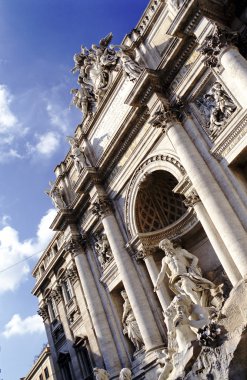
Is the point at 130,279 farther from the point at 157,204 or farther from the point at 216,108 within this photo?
the point at 216,108

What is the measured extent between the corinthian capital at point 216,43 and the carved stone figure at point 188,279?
582 cm

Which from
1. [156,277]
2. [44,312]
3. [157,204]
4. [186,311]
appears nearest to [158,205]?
[157,204]

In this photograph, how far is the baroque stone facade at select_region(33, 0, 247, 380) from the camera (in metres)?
10.4

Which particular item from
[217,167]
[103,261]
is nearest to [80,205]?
[103,261]

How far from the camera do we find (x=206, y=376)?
7105mm

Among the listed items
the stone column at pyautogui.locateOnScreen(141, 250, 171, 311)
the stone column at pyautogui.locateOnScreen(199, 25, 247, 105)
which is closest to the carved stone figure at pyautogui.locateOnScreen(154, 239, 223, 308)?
the stone column at pyautogui.locateOnScreen(141, 250, 171, 311)

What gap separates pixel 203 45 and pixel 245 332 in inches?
328

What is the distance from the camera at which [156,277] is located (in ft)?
47.2

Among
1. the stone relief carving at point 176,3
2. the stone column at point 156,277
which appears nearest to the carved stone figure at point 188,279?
the stone column at point 156,277

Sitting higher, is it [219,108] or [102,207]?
[102,207]

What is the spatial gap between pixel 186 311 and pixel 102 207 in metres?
7.99

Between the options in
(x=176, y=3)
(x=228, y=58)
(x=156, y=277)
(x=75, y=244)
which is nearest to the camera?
(x=228, y=58)

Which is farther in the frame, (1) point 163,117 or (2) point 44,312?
(2) point 44,312

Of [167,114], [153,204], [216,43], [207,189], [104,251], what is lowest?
[207,189]
